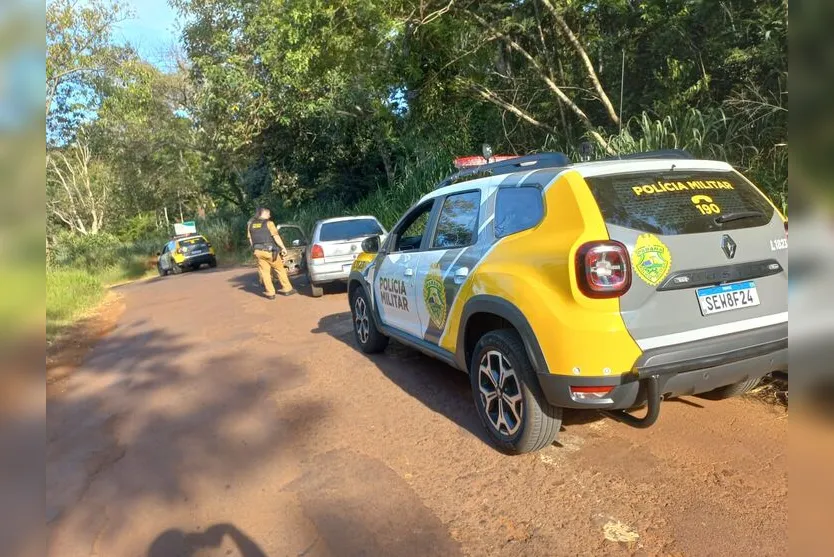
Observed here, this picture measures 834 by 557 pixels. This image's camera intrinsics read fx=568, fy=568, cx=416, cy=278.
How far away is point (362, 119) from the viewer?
20.0 m

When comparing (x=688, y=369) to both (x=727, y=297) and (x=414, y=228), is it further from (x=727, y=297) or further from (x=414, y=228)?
(x=414, y=228)

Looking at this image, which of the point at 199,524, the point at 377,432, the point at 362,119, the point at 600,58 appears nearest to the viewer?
the point at 199,524

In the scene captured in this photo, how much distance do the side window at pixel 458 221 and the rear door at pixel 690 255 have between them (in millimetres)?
1120

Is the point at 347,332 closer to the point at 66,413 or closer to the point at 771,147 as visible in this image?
the point at 66,413

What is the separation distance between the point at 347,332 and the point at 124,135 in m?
29.0

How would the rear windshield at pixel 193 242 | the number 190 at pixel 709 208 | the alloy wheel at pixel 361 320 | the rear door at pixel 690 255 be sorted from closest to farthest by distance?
the rear door at pixel 690 255 < the number 190 at pixel 709 208 < the alloy wheel at pixel 361 320 < the rear windshield at pixel 193 242

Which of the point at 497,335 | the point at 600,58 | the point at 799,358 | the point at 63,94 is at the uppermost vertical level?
the point at 63,94

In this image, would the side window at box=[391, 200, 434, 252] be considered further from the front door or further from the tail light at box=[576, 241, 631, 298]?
the tail light at box=[576, 241, 631, 298]

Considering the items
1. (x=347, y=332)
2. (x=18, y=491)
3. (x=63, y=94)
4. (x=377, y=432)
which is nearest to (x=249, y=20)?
(x=63, y=94)

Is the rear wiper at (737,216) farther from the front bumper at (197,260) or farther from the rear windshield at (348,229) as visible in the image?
the front bumper at (197,260)

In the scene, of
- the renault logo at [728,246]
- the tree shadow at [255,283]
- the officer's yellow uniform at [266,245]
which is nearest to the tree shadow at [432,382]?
the renault logo at [728,246]

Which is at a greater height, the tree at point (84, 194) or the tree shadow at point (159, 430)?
the tree at point (84, 194)

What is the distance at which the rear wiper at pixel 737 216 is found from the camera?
3270 millimetres

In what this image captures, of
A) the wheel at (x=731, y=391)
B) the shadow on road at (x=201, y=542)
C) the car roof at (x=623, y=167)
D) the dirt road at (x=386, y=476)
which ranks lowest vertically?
the shadow on road at (x=201, y=542)
